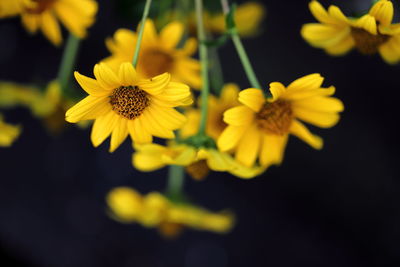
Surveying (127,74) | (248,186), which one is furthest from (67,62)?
(248,186)

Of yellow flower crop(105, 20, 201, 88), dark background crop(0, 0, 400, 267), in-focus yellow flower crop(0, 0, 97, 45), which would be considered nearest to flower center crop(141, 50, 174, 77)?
yellow flower crop(105, 20, 201, 88)

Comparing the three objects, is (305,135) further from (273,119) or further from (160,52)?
(160,52)

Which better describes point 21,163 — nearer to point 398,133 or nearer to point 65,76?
point 65,76

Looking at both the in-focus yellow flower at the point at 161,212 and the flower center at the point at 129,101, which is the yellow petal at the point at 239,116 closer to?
the flower center at the point at 129,101

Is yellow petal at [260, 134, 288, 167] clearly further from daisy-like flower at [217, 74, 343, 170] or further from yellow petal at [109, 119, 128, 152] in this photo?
yellow petal at [109, 119, 128, 152]

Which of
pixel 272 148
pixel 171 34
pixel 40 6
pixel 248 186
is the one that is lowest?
pixel 248 186

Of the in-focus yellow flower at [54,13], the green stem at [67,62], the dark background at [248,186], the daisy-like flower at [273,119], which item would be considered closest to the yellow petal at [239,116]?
the daisy-like flower at [273,119]

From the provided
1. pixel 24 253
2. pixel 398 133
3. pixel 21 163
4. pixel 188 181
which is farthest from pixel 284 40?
pixel 24 253
